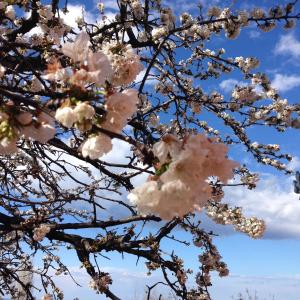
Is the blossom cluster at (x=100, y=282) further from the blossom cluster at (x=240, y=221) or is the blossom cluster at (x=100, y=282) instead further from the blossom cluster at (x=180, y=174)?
the blossom cluster at (x=180, y=174)

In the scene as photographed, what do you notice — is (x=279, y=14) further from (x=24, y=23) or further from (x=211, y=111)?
(x=24, y=23)

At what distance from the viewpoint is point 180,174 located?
144 centimetres

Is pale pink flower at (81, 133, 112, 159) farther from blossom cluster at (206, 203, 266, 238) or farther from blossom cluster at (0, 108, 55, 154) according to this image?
blossom cluster at (206, 203, 266, 238)

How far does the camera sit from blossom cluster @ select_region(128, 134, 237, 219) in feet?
4.73

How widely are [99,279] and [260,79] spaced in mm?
3227

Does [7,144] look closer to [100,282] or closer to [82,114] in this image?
[82,114]

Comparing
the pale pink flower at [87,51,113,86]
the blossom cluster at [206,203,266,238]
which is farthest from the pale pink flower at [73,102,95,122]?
the blossom cluster at [206,203,266,238]

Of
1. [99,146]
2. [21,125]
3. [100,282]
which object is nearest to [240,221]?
[100,282]

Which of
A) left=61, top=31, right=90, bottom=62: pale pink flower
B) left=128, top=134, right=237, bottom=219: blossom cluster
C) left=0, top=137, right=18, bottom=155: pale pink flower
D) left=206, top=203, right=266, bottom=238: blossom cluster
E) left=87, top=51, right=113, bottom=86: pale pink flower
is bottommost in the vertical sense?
left=128, top=134, right=237, bottom=219: blossom cluster

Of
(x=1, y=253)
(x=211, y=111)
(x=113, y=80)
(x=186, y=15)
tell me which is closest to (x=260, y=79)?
(x=211, y=111)

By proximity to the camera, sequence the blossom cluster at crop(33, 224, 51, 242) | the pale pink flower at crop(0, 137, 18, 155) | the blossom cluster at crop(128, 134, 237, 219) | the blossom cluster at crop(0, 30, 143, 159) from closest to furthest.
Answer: the blossom cluster at crop(128, 134, 237, 219) → the blossom cluster at crop(0, 30, 143, 159) → the pale pink flower at crop(0, 137, 18, 155) → the blossom cluster at crop(33, 224, 51, 242)

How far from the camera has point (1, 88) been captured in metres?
1.63

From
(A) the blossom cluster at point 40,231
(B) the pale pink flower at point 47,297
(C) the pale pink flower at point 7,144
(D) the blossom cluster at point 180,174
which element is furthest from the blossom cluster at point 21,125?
(B) the pale pink flower at point 47,297

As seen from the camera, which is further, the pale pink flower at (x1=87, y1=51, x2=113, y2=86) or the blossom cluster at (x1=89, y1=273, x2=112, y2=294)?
the blossom cluster at (x1=89, y1=273, x2=112, y2=294)
